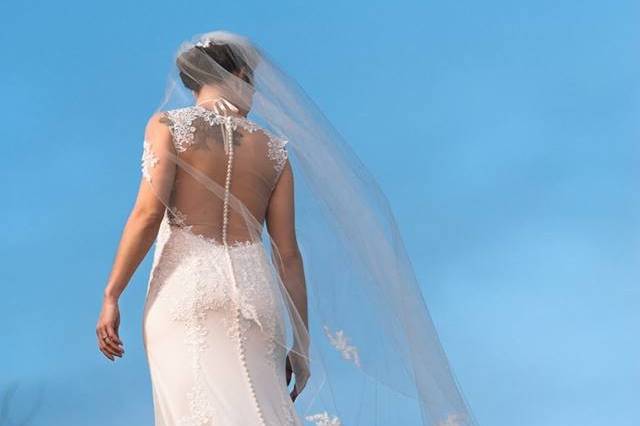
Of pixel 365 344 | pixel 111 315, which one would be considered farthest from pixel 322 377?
pixel 111 315

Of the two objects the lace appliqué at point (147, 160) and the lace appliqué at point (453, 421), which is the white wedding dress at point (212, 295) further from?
the lace appliqué at point (453, 421)

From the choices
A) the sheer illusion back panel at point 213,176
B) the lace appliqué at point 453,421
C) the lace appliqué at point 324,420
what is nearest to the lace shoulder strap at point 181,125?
the sheer illusion back panel at point 213,176

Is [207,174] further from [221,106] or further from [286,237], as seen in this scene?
[286,237]

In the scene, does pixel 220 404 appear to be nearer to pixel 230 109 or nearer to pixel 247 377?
pixel 247 377

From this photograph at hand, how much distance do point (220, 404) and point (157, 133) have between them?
1130mm

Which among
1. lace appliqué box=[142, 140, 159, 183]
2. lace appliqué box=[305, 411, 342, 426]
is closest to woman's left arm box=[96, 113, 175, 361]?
lace appliqué box=[142, 140, 159, 183]

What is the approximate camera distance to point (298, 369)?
1065cm

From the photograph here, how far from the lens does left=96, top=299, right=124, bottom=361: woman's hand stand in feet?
33.3

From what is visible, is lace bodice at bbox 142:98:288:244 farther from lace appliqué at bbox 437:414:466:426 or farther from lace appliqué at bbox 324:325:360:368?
lace appliqué at bbox 437:414:466:426

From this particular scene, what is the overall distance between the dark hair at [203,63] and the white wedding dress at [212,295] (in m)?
0.16

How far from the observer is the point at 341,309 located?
10.7 metres

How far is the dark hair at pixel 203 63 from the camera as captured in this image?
35.0 feet

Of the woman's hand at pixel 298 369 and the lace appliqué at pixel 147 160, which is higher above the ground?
the lace appliqué at pixel 147 160

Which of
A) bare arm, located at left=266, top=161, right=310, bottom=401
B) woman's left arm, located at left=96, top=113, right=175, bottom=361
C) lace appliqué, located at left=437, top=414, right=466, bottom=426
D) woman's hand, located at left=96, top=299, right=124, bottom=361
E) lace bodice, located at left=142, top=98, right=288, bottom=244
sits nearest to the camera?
woman's hand, located at left=96, top=299, right=124, bottom=361
